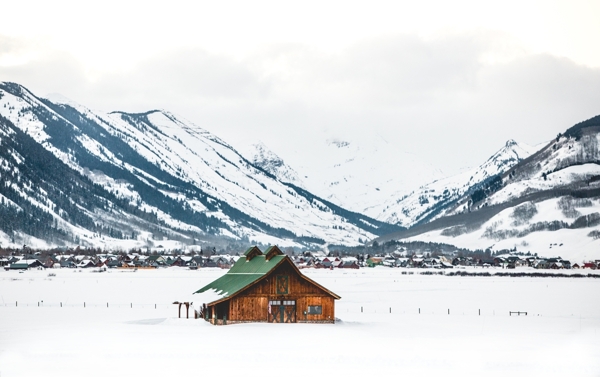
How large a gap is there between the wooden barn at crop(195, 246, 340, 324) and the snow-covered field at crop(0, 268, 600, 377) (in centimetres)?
226

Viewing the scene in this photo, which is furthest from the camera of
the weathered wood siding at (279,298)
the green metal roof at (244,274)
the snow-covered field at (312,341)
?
the green metal roof at (244,274)

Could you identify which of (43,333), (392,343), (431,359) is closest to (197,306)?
(43,333)

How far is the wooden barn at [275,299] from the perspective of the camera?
80562 millimetres

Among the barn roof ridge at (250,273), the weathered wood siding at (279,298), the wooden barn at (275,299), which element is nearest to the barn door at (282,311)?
the wooden barn at (275,299)

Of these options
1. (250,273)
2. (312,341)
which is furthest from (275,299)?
(312,341)

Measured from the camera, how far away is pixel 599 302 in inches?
4432

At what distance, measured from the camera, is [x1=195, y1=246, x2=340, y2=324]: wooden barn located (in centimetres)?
8056

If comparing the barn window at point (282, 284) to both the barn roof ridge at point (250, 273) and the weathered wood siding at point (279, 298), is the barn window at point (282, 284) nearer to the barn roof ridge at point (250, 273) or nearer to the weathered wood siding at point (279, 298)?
the weathered wood siding at point (279, 298)

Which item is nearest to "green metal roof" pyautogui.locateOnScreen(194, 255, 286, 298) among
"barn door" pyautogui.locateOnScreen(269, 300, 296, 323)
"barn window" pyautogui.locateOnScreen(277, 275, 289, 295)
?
"barn window" pyautogui.locateOnScreen(277, 275, 289, 295)

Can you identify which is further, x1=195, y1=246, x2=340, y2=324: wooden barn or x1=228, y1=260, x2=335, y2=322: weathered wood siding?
x1=228, y1=260, x2=335, y2=322: weathered wood siding

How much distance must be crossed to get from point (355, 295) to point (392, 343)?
198ft

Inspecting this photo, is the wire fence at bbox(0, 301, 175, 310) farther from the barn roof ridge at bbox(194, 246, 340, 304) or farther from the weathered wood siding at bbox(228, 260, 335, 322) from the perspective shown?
the weathered wood siding at bbox(228, 260, 335, 322)

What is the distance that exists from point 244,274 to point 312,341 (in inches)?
838

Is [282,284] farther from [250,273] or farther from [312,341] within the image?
[312,341]
